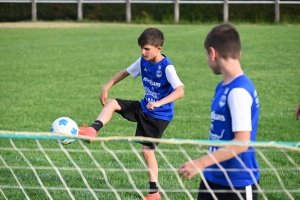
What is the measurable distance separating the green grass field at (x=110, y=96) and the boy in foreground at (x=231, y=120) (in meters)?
0.94

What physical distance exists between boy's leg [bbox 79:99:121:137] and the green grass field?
29cm

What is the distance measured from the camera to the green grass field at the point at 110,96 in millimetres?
6227

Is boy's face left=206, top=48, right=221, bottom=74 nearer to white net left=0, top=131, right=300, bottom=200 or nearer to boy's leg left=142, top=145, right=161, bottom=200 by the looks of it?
white net left=0, top=131, right=300, bottom=200

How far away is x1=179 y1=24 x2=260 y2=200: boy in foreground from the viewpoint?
3.51 m

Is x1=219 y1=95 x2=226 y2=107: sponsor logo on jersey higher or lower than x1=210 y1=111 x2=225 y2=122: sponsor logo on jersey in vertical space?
higher

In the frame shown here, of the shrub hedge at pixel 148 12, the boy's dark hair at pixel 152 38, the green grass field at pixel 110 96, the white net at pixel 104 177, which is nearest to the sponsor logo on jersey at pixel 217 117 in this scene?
the green grass field at pixel 110 96

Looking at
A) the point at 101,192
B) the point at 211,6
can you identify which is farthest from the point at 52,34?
the point at 101,192

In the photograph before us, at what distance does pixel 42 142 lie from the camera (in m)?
7.83

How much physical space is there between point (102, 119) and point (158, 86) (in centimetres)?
61

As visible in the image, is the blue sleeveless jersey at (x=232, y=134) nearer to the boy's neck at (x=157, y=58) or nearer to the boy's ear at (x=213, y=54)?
the boy's ear at (x=213, y=54)

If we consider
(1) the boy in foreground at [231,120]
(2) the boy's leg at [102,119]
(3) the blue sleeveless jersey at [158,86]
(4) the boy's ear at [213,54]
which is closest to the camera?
(1) the boy in foreground at [231,120]

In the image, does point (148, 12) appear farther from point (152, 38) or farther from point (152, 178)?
point (152, 178)

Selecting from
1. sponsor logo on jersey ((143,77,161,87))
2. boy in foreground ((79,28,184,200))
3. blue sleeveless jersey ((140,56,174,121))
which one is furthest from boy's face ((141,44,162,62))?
sponsor logo on jersey ((143,77,161,87))

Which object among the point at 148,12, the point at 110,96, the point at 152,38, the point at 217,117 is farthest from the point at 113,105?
the point at 148,12
